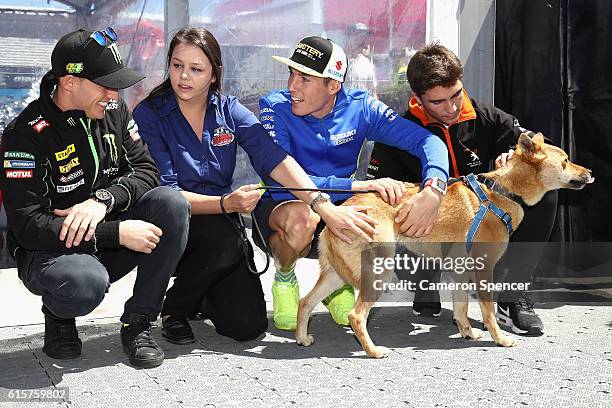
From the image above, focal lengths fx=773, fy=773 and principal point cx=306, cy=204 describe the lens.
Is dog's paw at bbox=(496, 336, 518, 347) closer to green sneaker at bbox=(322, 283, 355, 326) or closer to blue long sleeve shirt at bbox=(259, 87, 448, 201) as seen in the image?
green sneaker at bbox=(322, 283, 355, 326)

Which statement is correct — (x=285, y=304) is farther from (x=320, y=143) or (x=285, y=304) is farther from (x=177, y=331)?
(x=320, y=143)

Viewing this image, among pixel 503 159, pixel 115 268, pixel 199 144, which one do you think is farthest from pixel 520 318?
pixel 115 268

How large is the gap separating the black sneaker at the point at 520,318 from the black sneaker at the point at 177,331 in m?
1.47

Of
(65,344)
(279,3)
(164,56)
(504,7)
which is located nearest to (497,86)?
(504,7)

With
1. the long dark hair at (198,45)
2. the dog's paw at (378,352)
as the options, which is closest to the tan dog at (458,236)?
the dog's paw at (378,352)

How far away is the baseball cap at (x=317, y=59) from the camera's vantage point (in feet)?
11.3

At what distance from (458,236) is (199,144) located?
3.99ft

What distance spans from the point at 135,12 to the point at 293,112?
1.62 m

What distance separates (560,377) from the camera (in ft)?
9.37

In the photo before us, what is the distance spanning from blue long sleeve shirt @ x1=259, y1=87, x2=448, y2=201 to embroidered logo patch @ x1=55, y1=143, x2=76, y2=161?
3.08 ft

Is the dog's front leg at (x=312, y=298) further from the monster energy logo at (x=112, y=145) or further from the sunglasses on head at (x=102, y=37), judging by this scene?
the sunglasses on head at (x=102, y=37)

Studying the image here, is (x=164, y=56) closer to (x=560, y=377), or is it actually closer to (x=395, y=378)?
(x=395, y=378)

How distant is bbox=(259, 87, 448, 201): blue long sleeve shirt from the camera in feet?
11.7

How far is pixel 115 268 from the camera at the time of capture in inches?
127
